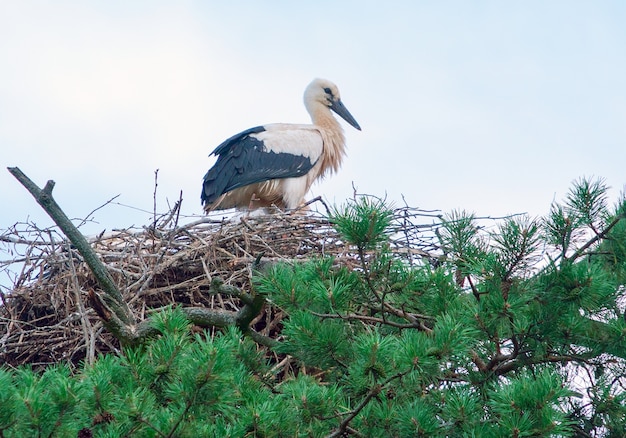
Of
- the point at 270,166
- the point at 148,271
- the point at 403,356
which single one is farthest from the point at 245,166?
the point at 403,356

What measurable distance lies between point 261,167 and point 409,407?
210 inches

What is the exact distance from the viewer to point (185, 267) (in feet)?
20.7

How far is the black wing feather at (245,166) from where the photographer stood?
862 cm

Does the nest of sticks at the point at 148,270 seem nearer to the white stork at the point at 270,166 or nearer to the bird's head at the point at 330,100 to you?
the white stork at the point at 270,166

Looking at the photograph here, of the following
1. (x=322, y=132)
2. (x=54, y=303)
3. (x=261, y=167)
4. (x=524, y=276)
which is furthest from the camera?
(x=322, y=132)

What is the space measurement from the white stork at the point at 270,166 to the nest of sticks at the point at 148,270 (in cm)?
197

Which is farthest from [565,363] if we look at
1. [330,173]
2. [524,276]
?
[330,173]

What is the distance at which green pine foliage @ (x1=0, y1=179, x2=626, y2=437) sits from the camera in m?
3.21

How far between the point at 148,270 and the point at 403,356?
302 cm

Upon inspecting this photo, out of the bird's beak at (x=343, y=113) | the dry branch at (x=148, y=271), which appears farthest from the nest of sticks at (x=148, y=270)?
the bird's beak at (x=343, y=113)

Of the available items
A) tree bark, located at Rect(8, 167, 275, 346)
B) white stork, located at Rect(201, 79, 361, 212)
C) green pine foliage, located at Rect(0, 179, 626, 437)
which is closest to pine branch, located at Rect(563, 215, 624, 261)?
green pine foliage, located at Rect(0, 179, 626, 437)

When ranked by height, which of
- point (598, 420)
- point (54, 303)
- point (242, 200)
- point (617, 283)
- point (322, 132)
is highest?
point (322, 132)

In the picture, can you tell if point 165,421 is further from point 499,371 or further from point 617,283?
point 617,283

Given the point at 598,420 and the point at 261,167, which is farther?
the point at 261,167
